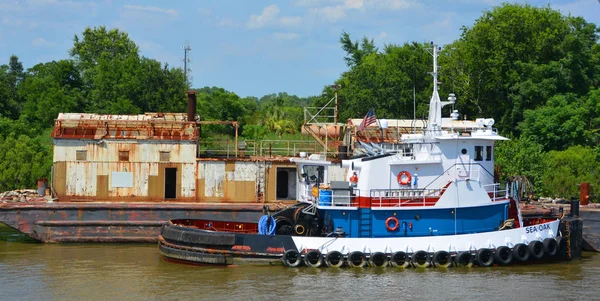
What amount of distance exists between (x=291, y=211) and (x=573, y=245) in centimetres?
820

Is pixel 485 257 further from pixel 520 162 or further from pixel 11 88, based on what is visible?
pixel 11 88

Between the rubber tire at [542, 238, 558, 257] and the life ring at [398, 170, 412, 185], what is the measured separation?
13.5 feet

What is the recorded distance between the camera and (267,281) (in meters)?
20.8

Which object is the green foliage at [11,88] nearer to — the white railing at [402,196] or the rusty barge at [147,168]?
the rusty barge at [147,168]

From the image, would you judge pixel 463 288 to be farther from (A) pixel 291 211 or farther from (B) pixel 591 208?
(B) pixel 591 208

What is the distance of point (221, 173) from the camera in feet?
92.8

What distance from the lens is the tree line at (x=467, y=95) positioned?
117 feet

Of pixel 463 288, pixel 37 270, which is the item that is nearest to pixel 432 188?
pixel 463 288

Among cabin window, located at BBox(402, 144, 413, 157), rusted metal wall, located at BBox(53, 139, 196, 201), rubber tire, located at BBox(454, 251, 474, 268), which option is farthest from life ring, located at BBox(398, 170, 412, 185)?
rusted metal wall, located at BBox(53, 139, 196, 201)

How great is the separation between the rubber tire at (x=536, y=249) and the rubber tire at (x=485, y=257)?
118 centimetres

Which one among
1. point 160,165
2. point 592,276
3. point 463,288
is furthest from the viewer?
point 160,165

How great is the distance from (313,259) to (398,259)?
231 cm

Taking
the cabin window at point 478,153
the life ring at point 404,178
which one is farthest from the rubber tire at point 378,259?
the cabin window at point 478,153

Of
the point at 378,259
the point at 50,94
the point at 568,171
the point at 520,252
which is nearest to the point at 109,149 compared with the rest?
the point at 378,259
